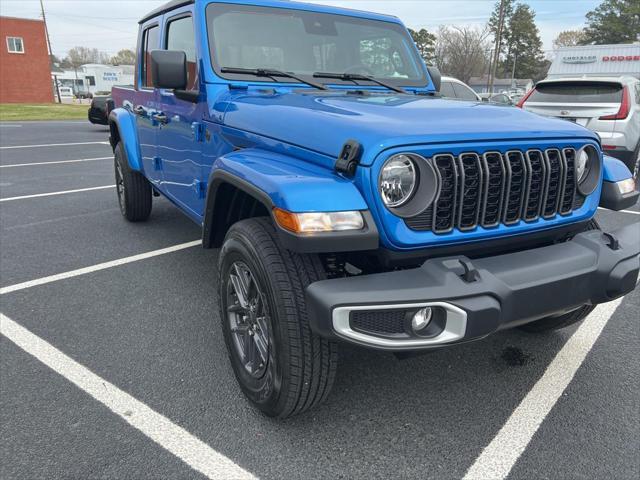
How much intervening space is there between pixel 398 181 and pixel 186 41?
2219 mm

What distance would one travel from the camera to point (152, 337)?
3162 millimetres

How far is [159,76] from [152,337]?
157 cm

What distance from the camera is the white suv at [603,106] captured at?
23.4ft

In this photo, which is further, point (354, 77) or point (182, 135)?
point (182, 135)

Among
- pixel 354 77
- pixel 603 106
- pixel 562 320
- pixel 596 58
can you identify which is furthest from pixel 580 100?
pixel 596 58

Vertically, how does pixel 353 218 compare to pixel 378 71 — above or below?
below

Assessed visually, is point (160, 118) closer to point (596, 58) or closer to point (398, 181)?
point (398, 181)

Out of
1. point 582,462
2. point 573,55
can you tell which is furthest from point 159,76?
point 573,55

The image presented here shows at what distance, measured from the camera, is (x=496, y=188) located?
2.15 meters

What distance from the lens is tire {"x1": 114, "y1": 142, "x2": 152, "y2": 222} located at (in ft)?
16.8

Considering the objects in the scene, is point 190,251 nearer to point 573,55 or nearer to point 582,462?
point 582,462

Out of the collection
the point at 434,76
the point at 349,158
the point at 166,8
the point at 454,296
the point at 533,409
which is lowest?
the point at 533,409

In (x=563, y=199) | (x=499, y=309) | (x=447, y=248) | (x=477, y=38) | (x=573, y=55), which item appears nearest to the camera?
(x=499, y=309)

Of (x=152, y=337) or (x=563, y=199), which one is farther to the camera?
(x=152, y=337)
